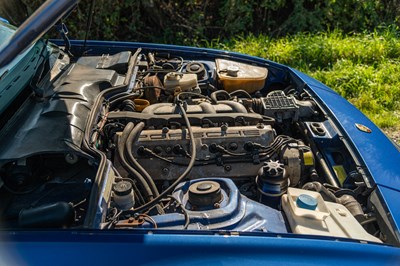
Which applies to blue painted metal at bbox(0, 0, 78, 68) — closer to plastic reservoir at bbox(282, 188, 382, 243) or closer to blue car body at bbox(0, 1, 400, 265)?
blue car body at bbox(0, 1, 400, 265)

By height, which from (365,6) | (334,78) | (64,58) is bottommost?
(334,78)

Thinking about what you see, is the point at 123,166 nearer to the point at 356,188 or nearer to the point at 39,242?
the point at 39,242

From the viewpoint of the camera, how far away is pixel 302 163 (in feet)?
8.18

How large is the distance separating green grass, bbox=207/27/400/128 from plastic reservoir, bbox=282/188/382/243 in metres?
2.57

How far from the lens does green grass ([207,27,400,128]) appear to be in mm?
4680

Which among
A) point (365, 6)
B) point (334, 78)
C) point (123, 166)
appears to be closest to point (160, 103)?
point (123, 166)

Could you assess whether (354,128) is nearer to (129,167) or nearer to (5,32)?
(129,167)

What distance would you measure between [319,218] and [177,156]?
0.92m

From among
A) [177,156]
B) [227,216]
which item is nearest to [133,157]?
[177,156]

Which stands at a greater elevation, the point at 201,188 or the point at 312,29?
the point at 201,188

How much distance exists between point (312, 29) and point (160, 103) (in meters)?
4.29

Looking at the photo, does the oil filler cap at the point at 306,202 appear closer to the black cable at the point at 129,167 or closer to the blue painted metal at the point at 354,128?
the blue painted metal at the point at 354,128

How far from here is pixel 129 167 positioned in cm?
230

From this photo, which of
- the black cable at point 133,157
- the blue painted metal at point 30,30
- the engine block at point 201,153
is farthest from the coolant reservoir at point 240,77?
the blue painted metal at point 30,30
